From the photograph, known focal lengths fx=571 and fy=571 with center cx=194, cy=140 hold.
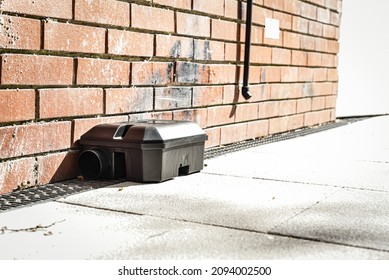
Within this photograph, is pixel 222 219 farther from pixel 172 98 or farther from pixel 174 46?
pixel 174 46

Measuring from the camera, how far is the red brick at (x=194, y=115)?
3357mm

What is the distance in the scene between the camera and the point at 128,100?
9.64ft

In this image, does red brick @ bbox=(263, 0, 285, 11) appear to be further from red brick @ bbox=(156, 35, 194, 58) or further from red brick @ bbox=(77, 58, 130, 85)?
red brick @ bbox=(77, 58, 130, 85)

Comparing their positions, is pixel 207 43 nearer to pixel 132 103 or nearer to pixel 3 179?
pixel 132 103

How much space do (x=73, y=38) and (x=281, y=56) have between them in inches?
96.1

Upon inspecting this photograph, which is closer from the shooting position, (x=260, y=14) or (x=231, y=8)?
(x=231, y=8)

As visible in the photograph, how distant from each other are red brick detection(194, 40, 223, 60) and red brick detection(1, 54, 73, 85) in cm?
110

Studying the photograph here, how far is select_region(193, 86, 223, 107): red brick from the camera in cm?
352

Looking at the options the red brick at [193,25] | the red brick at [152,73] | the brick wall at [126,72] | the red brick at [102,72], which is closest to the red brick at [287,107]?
the brick wall at [126,72]

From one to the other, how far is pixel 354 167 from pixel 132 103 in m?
1.30

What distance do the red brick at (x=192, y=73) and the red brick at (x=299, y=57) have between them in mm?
1534

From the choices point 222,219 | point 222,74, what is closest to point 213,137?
point 222,74

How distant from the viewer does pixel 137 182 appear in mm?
2645

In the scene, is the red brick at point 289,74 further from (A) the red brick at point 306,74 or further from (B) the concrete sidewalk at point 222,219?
(B) the concrete sidewalk at point 222,219
